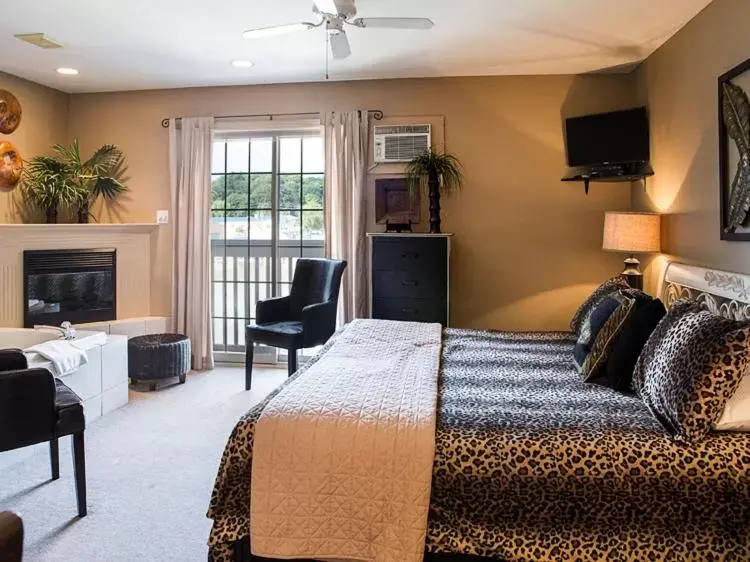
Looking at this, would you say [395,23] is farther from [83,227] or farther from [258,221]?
[83,227]

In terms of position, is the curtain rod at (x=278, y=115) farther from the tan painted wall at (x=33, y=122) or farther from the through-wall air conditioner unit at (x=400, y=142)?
the tan painted wall at (x=33, y=122)

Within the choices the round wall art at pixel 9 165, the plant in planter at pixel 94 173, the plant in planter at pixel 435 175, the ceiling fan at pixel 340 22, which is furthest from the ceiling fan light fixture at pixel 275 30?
the round wall art at pixel 9 165

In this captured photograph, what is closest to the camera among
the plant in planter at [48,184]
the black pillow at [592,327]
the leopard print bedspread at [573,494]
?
the leopard print bedspread at [573,494]

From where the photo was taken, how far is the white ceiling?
10.7 ft

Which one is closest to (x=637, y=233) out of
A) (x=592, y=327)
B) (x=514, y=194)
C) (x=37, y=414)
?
(x=514, y=194)

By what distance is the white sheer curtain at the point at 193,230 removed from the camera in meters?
4.91

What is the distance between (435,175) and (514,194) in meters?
0.70

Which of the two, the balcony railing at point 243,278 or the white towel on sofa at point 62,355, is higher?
the balcony railing at point 243,278

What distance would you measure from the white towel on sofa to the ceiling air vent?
206cm

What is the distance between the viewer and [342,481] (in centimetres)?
167

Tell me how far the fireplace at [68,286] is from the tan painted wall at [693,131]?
14.9ft

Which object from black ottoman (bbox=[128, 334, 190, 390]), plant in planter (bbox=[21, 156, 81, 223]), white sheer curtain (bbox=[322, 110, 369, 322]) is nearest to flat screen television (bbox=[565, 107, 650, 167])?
white sheer curtain (bbox=[322, 110, 369, 322])

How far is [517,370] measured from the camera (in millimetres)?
2488

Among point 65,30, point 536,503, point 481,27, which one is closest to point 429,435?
point 536,503
